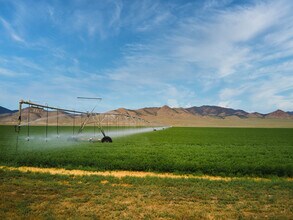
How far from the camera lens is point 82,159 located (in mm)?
18250

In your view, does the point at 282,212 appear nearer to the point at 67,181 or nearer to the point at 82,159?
the point at 67,181

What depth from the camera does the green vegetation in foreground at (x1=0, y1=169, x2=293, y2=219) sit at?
8023 mm

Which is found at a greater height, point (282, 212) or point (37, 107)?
point (37, 107)

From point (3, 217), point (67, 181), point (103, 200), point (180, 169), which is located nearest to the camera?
point (3, 217)

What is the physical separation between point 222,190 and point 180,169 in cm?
582

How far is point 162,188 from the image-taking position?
36.6 feet

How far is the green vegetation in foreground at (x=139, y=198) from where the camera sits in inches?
316

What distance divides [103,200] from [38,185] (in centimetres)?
397

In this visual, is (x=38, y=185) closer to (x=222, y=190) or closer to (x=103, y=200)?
(x=103, y=200)

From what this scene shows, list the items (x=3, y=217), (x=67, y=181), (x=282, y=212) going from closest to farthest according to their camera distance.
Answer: (x=3, y=217), (x=282, y=212), (x=67, y=181)

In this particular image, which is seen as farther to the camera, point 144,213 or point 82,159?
point 82,159

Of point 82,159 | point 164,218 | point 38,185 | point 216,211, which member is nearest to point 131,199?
point 164,218

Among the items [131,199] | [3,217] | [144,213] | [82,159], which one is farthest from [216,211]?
[82,159]

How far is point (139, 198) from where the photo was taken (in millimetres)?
9594
